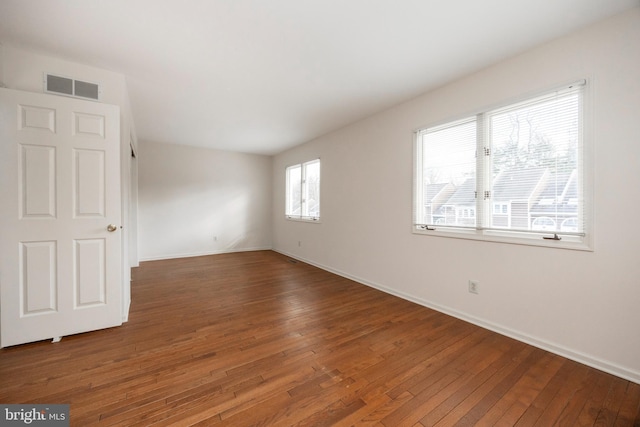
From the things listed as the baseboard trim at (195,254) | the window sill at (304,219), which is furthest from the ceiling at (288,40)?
the baseboard trim at (195,254)

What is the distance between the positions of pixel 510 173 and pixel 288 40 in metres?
2.40

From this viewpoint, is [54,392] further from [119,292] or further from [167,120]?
[167,120]

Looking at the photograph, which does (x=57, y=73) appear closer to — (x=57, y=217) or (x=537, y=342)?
(x=57, y=217)

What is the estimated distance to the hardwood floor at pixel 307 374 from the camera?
1.46 meters

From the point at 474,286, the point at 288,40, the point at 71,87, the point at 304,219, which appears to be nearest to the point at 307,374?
the point at 474,286

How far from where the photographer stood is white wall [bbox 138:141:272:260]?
5.55m

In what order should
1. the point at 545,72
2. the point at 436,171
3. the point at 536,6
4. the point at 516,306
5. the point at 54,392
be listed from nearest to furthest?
Answer: 1. the point at 54,392
2. the point at 536,6
3. the point at 545,72
4. the point at 516,306
5. the point at 436,171

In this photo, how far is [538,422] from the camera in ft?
4.69

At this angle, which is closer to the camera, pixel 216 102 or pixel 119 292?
pixel 119 292

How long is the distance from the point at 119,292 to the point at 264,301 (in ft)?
4.99

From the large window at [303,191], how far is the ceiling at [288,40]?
223cm

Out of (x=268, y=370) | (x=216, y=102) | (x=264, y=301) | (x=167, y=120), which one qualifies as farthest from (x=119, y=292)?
(x=167, y=120)

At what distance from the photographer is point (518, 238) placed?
2.33 meters

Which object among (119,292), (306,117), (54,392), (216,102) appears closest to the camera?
(54,392)
